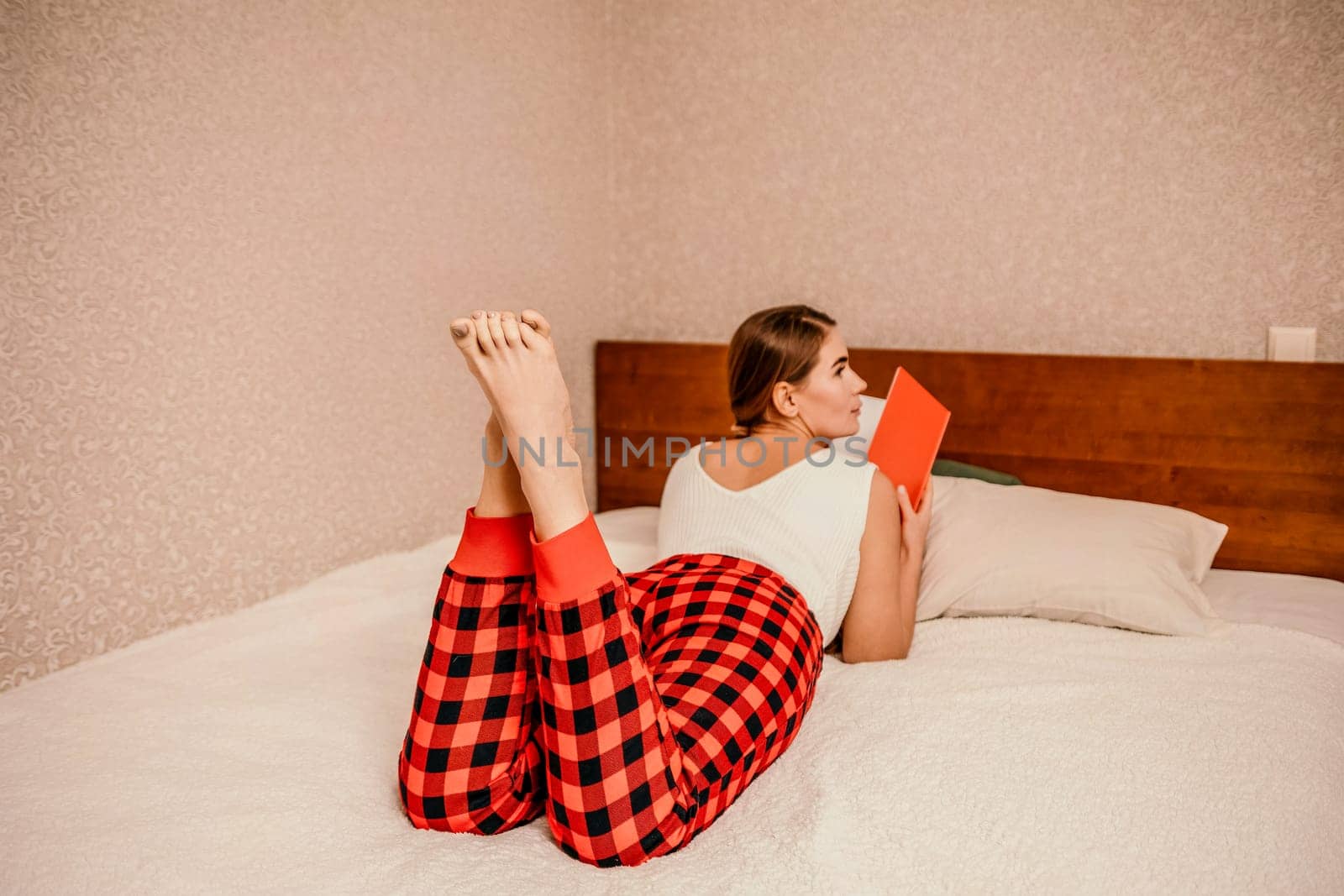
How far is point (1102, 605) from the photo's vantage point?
4.89 feet

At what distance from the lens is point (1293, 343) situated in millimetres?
1829

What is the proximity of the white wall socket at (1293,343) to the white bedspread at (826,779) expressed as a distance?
712mm

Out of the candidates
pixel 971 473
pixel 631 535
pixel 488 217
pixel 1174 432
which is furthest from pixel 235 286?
pixel 1174 432

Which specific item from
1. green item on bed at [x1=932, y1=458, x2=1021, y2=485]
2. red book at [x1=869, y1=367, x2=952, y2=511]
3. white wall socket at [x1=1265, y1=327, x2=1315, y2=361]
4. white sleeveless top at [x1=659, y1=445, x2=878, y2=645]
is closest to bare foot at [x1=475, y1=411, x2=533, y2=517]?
white sleeveless top at [x1=659, y1=445, x2=878, y2=645]

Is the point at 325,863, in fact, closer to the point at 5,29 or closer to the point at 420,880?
the point at 420,880

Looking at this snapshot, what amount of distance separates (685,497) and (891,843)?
0.63 m

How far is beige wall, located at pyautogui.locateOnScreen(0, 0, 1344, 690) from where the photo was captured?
1.34m

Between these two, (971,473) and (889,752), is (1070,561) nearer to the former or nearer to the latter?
(971,473)

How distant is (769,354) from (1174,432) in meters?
0.99

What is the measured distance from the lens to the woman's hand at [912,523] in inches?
56.4

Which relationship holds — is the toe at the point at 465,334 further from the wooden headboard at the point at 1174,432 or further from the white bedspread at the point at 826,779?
the wooden headboard at the point at 1174,432

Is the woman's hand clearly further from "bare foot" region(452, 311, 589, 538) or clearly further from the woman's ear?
"bare foot" region(452, 311, 589, 538)

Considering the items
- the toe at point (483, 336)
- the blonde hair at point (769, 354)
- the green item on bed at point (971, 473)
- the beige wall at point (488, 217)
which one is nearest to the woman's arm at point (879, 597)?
the blonde hair at point (769, 354)

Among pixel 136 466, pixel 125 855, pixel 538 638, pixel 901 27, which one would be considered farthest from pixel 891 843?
pixel 901 27
